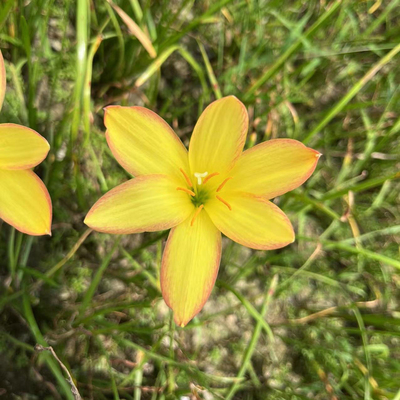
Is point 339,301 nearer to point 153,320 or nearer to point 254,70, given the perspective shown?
point 153,320

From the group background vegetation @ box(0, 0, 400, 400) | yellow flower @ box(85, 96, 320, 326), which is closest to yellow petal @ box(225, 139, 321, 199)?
yellow flower @ box(85, 96, 320, 326)

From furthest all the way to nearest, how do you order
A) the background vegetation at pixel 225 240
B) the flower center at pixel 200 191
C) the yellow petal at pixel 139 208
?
the background vegetation at pixel 225 240 → the flower center at pixel 200 191 → the yellow petal at pixel 139 208

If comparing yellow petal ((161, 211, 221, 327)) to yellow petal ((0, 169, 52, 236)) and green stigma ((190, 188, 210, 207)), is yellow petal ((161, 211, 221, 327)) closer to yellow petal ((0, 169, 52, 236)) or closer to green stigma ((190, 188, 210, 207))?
green stigma ((190, 188, 210, 207))

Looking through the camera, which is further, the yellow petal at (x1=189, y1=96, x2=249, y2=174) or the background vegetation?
the background vegetation

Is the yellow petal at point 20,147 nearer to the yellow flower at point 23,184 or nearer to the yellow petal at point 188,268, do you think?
the yellow flower at point 23,184

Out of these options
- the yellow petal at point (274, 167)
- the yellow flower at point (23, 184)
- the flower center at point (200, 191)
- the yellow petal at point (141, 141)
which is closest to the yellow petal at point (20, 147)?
the yellow flower at point (23, 184)

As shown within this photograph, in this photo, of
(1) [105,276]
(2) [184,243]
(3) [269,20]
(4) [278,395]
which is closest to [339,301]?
(4) [278,395]

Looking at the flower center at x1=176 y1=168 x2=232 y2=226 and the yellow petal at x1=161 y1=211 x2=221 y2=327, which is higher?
the flower center at x1=176 y1=168 x2=232 y2=226
